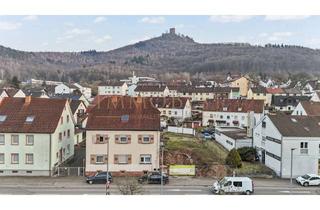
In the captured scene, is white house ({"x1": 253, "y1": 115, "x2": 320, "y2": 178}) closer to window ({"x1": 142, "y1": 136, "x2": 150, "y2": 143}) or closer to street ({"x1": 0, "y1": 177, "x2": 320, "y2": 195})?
street ({"x1": 0, "y1": 177, "x2": 320, "y2": 195})

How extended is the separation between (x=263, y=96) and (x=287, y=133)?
6.65 metres

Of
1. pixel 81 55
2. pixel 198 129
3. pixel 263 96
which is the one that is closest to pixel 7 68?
pixel 81 55

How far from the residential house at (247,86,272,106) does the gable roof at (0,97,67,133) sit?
A: 7202 mm

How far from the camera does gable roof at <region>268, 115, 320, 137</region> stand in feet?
24.1

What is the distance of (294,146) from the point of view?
7277 millimetres

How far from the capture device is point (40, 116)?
7.57m

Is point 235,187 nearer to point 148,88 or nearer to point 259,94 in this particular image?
point 148,88

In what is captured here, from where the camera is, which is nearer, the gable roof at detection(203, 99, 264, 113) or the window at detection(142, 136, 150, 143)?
the window at detection(142, 136, 150, 143)

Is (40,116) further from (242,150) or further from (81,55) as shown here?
(242,150)

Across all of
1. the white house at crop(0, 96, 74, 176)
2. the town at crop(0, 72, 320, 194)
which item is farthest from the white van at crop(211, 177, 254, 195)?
the white house at crop(0, 96, 74, 176)

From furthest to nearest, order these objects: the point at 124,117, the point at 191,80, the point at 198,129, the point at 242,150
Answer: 1. the point at 191,80
2. the point at 198,129
3. the point at 242,150
4. the point at 124,117

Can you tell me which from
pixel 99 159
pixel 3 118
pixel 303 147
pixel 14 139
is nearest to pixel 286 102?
pixel 303 147

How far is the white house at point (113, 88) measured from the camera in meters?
10.2

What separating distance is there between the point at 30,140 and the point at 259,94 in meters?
9.52
